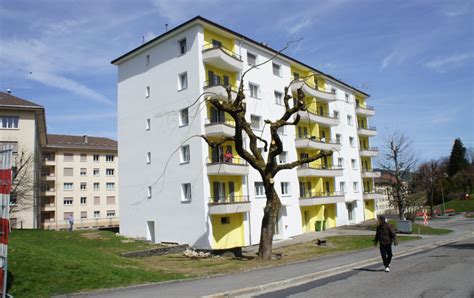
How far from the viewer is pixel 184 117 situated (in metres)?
30.2

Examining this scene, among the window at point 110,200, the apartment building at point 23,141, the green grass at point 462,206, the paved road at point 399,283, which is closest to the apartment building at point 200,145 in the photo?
the apartment building at point 23,141

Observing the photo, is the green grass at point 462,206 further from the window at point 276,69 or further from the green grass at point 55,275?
the green grass at point 55,275

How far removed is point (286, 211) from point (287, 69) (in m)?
13.8

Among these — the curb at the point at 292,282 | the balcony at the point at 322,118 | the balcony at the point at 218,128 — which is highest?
the balcony at the point at 322,118

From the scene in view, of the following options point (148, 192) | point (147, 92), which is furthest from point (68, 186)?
point (147, 92)

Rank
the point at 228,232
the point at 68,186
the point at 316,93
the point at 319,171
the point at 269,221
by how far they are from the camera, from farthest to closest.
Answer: the point at 68,186
the point at 316,93
the point at 319,171
the point at 228,232
the point at 269,221

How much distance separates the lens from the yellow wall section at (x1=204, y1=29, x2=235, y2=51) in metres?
30.1

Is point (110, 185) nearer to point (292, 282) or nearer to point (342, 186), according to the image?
point (342, 186)

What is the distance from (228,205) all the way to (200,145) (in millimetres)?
4729

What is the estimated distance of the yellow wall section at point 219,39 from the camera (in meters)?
30.1

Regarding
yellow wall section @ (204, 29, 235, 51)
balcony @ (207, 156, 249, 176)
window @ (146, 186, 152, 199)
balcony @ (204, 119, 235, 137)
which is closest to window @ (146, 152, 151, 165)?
window @ (146, 186, 152, 199)

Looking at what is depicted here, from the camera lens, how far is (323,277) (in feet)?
39.7

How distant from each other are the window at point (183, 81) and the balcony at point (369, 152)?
96.5 feet

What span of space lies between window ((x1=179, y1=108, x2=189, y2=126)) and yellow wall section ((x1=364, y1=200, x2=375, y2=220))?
31.3 m
